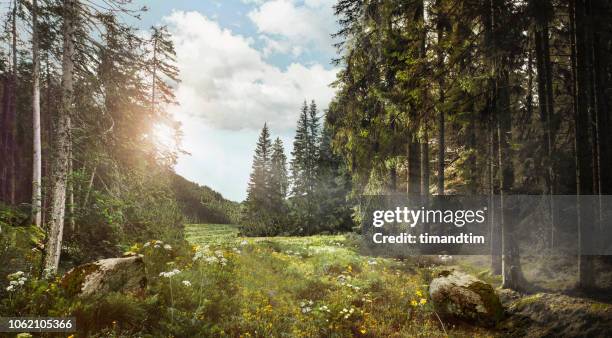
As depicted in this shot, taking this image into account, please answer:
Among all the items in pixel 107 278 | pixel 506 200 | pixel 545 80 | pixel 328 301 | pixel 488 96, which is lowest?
pixel 328 301

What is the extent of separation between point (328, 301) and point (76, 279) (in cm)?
555

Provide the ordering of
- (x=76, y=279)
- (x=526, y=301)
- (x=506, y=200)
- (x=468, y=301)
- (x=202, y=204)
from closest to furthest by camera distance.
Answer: (x=76, y=279), (x=468, y=301), (x=526, y=301), (x=506, y=200), (x=202, y=204)

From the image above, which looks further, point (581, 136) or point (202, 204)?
point (202, 204)

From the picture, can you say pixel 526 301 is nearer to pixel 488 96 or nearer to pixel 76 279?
pixel 488 96

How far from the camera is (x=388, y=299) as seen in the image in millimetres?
8922

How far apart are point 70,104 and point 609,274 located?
15.4 metres

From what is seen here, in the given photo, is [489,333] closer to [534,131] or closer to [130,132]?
[534,131]

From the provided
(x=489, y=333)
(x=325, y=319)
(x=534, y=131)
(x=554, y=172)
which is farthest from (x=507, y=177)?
(x=325, y=319)

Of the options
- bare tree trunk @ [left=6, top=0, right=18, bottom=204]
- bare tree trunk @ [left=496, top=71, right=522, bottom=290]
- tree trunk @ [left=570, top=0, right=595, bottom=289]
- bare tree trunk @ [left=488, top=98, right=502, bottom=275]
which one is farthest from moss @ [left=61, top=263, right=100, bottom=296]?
bare tree trunk @ [left=6, top=0, right=18, bottom=204]

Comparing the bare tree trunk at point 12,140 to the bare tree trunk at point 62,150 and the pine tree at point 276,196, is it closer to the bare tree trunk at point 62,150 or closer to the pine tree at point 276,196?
the bare tree trunk at point 62,150

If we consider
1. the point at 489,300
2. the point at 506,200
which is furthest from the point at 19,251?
the point at 506,200

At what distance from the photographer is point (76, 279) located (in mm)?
6918

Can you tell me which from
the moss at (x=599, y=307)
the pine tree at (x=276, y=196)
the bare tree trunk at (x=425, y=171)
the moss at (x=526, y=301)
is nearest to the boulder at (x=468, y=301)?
the moss at (x=526, y=301)

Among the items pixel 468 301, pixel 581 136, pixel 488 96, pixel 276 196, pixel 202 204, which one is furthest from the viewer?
pixel 202 204
